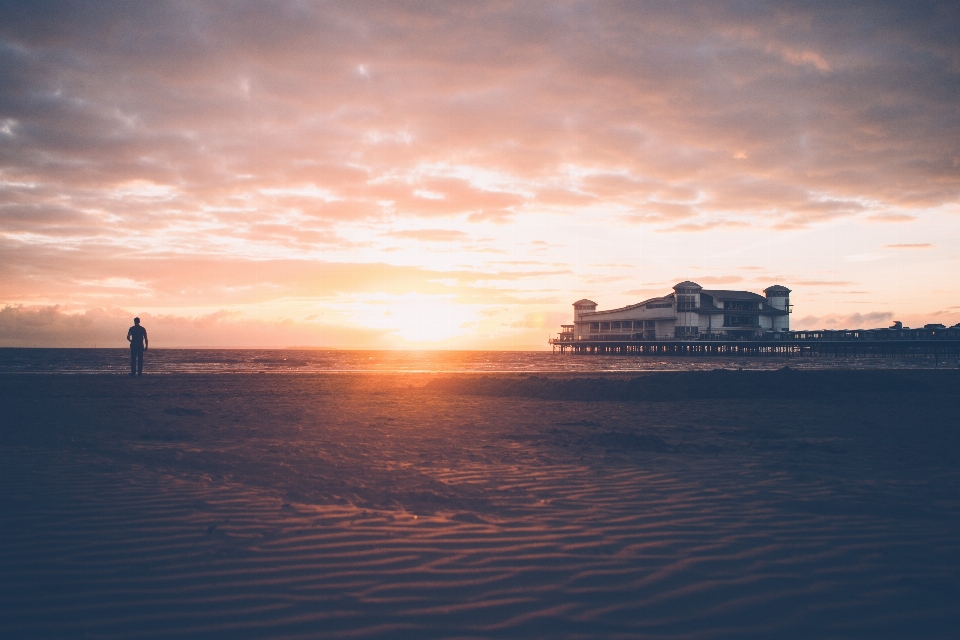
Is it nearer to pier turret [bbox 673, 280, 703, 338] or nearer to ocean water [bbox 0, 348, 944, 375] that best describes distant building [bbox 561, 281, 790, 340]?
pier turret [bbox 673, 280, 703, 338]

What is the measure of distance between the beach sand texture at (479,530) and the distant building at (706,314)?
70.0 m

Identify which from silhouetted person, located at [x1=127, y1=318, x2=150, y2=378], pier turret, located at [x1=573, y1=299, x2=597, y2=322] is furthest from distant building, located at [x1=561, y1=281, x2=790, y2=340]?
silhouetted person, located at [x1=127, y1=318, x2=150, y2=378]

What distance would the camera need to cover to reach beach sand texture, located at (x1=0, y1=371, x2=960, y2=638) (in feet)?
12.1

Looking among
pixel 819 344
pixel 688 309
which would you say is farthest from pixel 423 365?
pixel 819 344

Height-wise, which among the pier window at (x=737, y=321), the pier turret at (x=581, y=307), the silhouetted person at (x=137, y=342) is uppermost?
the pier turret at (x=581, y=307)

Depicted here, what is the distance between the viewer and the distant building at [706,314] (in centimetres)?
7881

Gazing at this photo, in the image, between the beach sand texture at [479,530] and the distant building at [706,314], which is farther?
the distant building at [706,314]

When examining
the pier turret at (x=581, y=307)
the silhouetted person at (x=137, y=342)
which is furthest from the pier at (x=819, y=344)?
the silhouetted person at (x=137, y=342)

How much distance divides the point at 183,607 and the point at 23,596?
1130mm

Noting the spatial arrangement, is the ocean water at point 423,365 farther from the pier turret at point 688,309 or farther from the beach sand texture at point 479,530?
the beach sand texture at point 479,530

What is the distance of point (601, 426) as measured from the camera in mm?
11664

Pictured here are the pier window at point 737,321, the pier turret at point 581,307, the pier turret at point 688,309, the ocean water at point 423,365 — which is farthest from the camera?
the pier turret at point 581,307

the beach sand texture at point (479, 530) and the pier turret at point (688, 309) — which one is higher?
the pier turret at point (688, 309)

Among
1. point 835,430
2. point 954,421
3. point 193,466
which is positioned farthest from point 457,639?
point 954,421
